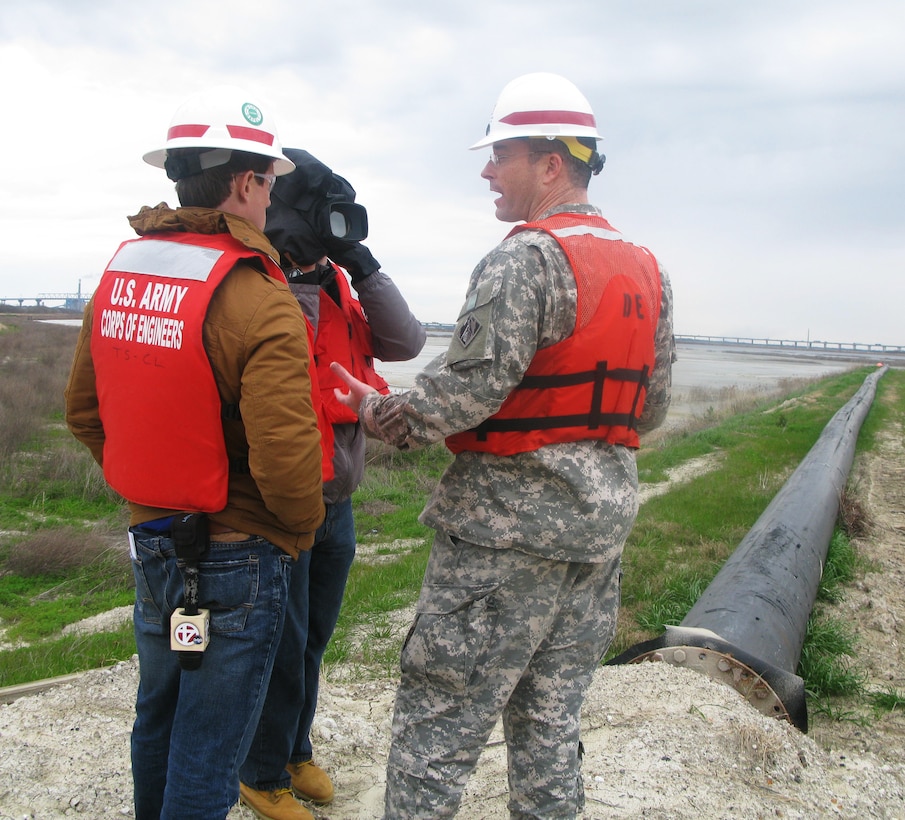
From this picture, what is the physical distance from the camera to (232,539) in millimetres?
2217

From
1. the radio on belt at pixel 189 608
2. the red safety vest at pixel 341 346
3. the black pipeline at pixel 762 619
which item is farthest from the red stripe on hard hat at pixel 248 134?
the black pipeline at pixel 762 619

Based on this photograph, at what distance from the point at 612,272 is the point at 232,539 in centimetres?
130

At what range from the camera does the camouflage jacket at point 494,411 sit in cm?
231

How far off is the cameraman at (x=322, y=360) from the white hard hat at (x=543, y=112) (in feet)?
1.81

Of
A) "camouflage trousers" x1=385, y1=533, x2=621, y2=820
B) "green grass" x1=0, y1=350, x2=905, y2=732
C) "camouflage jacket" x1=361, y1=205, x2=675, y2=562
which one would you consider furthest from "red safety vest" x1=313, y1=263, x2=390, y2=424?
"green grass" x1=0, y1=350, x2=905, y2=732

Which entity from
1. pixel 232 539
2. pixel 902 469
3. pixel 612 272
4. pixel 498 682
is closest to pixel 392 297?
pixel 612 272

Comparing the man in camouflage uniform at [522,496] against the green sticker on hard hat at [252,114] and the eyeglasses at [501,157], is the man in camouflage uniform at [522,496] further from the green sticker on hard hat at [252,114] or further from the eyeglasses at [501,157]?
the green sticker on hard hat at [252,114]

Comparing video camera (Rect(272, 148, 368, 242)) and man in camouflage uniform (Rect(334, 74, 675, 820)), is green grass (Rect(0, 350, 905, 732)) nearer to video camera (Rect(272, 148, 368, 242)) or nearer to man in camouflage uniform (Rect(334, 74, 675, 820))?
man in camouflage uniform (Rect(334, 74, 675, 820))

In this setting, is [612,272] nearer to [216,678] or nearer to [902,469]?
[216,678]

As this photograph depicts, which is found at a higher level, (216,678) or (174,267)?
(174,267)

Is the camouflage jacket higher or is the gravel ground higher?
the camouflage jacket

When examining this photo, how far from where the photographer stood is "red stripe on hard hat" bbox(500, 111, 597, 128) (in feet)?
8.20

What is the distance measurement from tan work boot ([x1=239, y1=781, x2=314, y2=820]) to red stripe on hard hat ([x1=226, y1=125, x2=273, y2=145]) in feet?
7.16

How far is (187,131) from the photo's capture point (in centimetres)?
224
